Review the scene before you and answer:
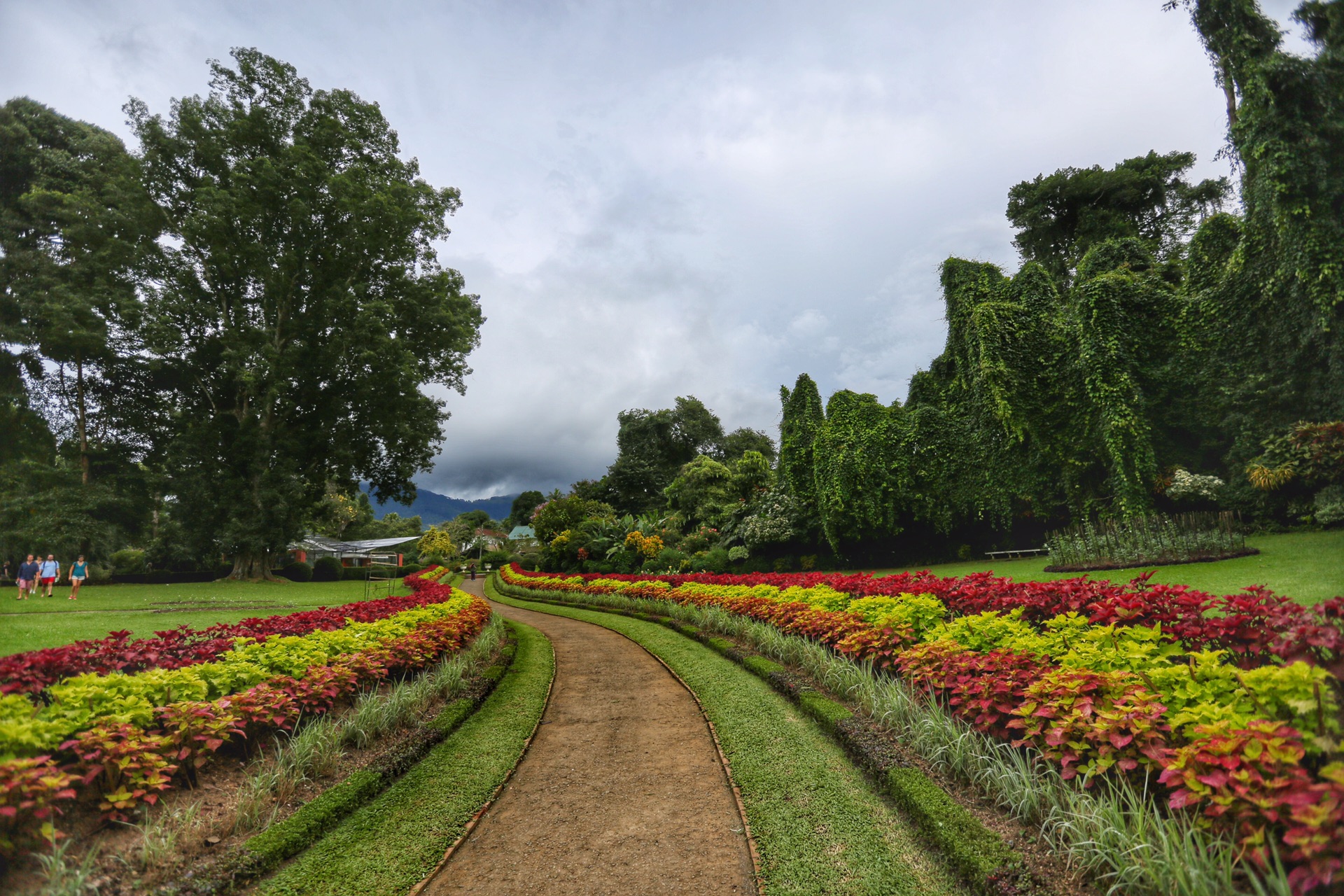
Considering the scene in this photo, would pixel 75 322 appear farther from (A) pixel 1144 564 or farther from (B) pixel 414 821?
(A) pixel 1144 564

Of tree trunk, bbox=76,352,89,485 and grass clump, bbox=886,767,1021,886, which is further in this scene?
tree trunk, bbox=76,352,89,485

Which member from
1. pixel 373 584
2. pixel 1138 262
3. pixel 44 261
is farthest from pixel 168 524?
pixel 1138 262

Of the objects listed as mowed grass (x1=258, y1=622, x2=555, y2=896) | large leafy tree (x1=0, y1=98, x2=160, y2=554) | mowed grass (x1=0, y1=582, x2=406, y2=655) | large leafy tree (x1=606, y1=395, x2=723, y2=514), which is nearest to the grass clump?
mowed grass (x1=258, y1=622, x2=555, y2=896)

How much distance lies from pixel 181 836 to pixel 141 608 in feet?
47.0

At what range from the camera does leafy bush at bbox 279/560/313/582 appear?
30656 mm

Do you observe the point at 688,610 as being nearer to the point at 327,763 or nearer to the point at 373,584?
the point at 327,763

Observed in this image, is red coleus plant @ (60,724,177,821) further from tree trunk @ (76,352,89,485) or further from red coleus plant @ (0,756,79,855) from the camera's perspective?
tree trunk @ (76,352,89,485)

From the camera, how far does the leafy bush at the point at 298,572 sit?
3066 centimetres

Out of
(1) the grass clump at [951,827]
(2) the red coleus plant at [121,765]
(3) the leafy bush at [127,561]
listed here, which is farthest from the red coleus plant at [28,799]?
(3) the leafy bush at [127,561]

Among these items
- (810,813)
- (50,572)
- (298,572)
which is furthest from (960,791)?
(298,572)

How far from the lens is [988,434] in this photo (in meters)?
16.2

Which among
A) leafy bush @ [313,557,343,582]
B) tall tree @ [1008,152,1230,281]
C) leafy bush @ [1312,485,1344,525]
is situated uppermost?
tall tree @ [1008,152,1230,281]

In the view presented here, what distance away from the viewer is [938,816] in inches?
125

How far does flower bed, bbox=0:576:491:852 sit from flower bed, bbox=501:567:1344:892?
15.7ft
